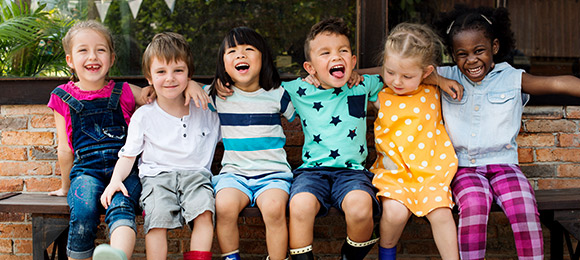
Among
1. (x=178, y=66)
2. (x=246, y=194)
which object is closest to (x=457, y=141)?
(x=246, y=194)

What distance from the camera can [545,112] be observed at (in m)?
3.06

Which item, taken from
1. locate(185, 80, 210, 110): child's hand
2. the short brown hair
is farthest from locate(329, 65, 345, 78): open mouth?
the short brown hair

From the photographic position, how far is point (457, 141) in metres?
2.66

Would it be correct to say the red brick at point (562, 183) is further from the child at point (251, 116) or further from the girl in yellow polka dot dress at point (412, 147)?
the child at point (251, 116)

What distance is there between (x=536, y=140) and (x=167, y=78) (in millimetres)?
2215

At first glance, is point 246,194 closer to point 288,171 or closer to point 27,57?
point 288,171

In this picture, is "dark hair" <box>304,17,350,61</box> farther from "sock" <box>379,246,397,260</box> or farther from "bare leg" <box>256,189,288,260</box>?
"sock" <box>379,246,397,260</box>

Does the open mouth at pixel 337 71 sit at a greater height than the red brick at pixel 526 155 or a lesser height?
greater

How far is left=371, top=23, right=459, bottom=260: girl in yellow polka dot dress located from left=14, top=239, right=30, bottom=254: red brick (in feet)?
7.07

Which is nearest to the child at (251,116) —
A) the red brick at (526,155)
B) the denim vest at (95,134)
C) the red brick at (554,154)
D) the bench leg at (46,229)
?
the denim vest at (95,134)

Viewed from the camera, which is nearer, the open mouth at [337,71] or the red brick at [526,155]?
the open mouth at [337,71]

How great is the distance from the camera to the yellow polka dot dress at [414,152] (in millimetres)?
2408

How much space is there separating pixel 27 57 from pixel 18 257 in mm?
1246

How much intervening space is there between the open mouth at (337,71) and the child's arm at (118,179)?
111 centimetres
